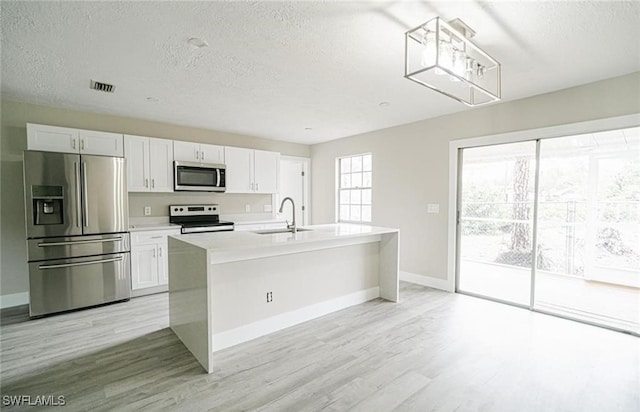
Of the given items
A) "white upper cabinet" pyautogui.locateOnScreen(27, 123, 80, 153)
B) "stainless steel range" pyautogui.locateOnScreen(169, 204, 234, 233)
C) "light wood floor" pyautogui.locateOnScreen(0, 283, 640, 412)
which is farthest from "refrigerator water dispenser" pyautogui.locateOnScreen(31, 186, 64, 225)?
"stainless steel range" pyautogui.locateOnScreen(169, 204, 234, 233)

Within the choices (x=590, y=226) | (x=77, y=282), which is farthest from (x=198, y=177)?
(x=590, y=226)

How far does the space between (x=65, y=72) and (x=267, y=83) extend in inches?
73.2

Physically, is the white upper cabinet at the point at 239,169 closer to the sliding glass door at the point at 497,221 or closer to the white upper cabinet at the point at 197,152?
the white upper cabinet at the point at 197,152

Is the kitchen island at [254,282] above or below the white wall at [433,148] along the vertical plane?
below

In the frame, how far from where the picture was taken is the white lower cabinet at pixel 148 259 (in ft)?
12.8

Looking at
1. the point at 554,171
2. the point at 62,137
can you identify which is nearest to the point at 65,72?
the point at 62,137

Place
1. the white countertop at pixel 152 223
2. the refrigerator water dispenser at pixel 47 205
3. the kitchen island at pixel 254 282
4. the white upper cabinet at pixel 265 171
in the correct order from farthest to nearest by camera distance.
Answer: the white upper cabinet at pixel 265 171
the white countertop at pixel 152 223
the refrigerator water dispenser at pixel 47 205
the kitchen island at pixel 254 282

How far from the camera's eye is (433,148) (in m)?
4.38

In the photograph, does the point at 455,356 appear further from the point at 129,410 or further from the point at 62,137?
the point at 62,137

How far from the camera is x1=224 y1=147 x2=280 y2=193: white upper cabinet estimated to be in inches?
201

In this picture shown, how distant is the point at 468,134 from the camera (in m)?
4.00

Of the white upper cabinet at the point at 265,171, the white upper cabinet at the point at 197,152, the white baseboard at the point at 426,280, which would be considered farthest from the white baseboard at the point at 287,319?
the white upper cabinet at the point at 197,152

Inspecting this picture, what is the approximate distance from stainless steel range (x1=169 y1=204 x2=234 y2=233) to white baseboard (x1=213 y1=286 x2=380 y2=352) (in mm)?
2150

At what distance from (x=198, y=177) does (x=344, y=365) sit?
11.8ft
